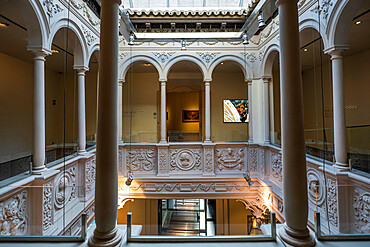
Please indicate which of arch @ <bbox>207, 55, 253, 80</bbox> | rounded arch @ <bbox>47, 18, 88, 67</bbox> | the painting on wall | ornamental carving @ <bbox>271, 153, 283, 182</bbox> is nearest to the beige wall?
the painting on wall

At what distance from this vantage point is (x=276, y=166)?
603 cm

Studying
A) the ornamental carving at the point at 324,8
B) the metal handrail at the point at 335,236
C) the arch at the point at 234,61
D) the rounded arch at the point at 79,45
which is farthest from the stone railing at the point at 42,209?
the arch at the point at 234,61

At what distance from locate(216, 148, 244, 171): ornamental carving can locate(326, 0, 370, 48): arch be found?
4.17 meters

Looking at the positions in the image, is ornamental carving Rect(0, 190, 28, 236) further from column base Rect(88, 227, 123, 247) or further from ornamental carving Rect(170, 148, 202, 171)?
ornamental carving Rect(170, 148, 202, 171)

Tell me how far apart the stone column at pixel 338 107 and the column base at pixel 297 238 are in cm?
241

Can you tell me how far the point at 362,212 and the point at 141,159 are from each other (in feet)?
19.3

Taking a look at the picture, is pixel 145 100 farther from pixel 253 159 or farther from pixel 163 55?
pixel 253 159

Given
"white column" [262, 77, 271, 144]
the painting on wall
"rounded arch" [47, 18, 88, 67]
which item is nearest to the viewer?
"rounded arch" [47, 18, 88, 67]

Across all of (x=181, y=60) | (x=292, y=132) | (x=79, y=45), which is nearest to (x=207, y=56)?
(x=181, y=60)

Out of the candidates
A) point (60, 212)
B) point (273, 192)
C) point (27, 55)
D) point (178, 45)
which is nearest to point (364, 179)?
point (273, 192)

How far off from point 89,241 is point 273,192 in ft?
16.5

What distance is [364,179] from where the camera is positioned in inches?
127

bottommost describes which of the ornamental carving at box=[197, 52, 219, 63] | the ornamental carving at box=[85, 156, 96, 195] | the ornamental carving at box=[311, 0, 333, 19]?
the ornamental carving at box=[85, 156, 96, 195]

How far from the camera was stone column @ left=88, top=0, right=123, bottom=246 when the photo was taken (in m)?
2.14
